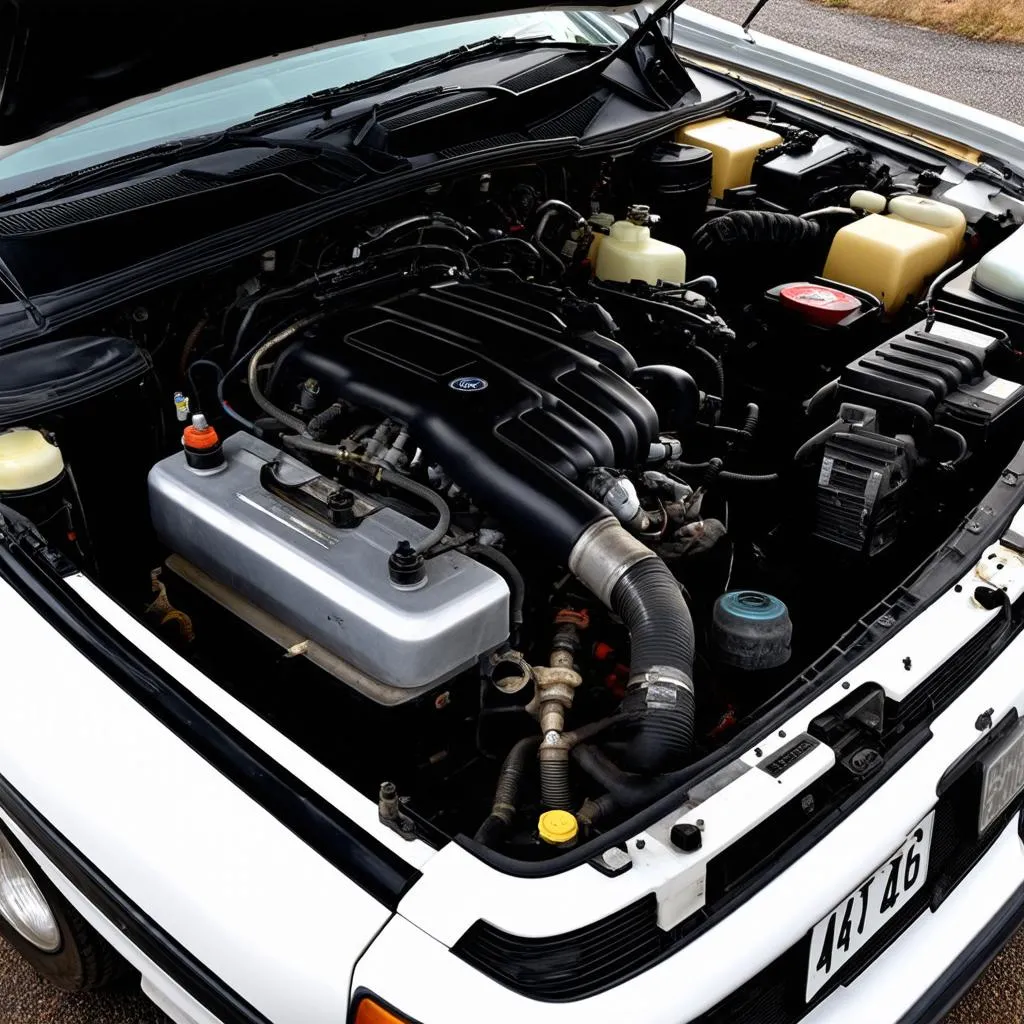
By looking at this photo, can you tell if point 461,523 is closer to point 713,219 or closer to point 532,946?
point 532,946

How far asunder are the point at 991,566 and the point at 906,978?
65 centimetres

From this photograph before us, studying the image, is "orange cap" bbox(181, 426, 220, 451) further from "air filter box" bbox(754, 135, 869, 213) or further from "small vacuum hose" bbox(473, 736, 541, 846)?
"air filter box" bbox(754, 135, 869, 213)

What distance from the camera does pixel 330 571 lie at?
1.63 metres

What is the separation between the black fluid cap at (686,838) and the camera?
1292 mm

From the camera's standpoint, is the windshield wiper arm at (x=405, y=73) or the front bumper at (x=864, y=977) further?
the windshield wiper arm at (x=405, y=73)

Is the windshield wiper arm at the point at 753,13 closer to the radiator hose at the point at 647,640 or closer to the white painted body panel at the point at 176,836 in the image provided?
the radiator hose at the point at 647,640

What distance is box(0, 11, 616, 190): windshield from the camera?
2051mm

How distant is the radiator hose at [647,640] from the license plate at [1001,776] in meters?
0.47

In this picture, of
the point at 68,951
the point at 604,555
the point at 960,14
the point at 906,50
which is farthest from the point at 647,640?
the point at 960,14

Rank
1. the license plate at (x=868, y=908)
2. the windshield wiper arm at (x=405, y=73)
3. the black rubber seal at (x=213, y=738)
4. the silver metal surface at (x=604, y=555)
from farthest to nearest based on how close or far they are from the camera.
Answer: the windshield wiper arm at (x=405, y=73) → the silver metal surface at (x=604, y=555) → the license plate at (x=868, y=908) → the black rubber seal at (x=213, y=738)

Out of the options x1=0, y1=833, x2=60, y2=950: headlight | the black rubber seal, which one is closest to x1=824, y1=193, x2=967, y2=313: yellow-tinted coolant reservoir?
the black rubber seal

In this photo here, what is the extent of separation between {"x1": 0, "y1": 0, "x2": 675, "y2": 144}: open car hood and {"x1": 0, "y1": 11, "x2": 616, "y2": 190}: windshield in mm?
43

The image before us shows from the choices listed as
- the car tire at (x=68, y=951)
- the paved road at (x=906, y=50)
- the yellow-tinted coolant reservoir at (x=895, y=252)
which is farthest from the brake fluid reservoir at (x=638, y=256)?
the paved road at (x=906, y=50)

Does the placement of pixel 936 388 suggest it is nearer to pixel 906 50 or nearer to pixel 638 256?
pixel 638 256
